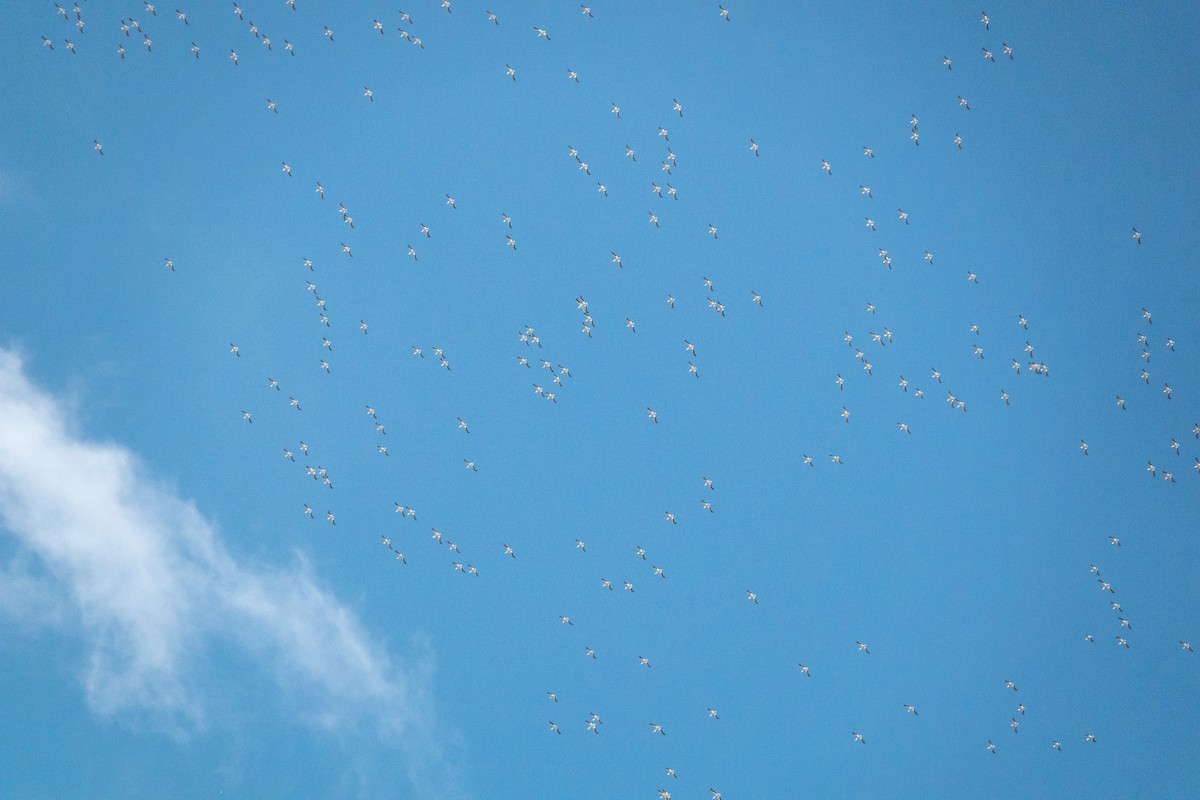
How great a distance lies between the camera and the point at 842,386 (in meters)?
79.1

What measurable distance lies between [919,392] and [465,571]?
4047 cm

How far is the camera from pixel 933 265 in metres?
78.5

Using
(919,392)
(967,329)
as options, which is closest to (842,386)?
(919,392)

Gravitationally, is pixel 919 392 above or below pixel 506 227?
below

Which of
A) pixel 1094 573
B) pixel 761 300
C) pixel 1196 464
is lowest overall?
pixel 1094 573

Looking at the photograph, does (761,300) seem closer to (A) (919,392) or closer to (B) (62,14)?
(A) (919,392)

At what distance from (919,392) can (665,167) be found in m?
28.2

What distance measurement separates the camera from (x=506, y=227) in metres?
77.8

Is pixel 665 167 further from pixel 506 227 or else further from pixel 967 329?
pixel 967 329

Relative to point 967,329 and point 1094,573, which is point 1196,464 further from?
point 967,329

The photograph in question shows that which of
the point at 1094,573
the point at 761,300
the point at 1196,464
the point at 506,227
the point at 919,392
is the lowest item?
the point at 1094,573

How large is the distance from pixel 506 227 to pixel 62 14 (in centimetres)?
3923

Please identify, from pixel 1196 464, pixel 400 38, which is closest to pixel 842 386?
pixel 1196 464

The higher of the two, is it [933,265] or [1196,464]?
[933,265]
